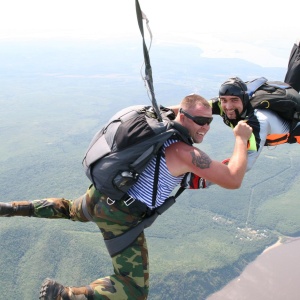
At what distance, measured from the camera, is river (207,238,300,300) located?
224ft

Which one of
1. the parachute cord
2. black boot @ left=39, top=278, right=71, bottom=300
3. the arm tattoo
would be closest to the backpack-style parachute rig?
the parachute cord

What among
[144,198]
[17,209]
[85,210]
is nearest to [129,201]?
[144,198]

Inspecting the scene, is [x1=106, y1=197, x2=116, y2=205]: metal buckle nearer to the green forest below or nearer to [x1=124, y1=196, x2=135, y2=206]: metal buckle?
[x1=124, y1=196, x2=135, y2=206]: metal buckle

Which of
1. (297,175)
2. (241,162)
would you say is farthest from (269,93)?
(297,175)

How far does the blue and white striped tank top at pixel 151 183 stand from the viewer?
136 inches

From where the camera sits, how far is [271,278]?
7175 centimetres

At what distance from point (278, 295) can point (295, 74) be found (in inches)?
2830

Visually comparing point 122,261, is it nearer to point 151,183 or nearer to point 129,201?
point 129,201

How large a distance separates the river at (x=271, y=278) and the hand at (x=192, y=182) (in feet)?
222

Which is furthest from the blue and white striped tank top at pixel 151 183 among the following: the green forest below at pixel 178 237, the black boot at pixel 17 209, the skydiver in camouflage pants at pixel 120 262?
the green forest below at pixel 178 237

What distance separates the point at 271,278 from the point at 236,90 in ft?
250

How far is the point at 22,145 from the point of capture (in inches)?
6929

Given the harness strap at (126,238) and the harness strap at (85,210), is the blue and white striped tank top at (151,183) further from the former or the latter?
the harness strap at (85,210)

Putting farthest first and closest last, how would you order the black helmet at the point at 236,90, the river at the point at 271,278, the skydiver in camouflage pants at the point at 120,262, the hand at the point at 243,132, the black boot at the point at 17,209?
the river at the point at 271,278 < the black helmet at the point at 236,90 < the black boot at the point at 17,209 < the hand at the point at 243,132 < the skydiver in camouflage pants at the point at 120,262
